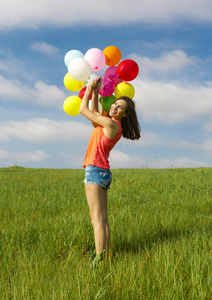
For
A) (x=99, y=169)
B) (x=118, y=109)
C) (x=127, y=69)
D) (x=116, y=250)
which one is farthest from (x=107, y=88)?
(x=116, y=250)

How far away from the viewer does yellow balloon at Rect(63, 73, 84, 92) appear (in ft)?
13.4

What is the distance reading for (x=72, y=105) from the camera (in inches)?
155

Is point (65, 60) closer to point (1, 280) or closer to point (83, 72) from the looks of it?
point (83, 72)

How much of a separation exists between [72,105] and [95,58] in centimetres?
72

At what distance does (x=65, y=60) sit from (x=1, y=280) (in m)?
2.99

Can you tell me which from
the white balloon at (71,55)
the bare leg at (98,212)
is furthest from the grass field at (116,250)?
the white balloon at (71,55)

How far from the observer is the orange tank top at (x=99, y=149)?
10.7 feet

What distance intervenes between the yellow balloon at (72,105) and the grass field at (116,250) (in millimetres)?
1624

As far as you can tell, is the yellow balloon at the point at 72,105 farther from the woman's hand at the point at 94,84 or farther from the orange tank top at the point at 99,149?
the orange tank top at the point at 99,149

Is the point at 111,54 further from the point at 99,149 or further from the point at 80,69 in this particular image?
the point at 99,149

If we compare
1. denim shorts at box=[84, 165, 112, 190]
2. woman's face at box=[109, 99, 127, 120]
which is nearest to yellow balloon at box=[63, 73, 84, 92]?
woman's face at box=[109, 99, 127, 120]

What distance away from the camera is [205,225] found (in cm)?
480

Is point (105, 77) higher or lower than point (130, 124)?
higher

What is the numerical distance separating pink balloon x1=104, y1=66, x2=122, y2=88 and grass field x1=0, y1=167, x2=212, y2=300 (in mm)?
2095
